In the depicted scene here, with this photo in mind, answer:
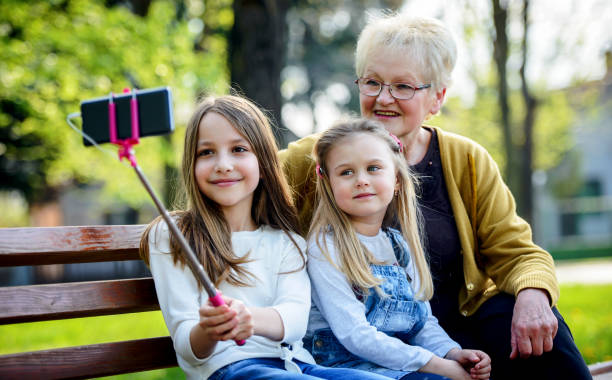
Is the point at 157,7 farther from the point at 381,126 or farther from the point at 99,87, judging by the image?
the point at 381,126

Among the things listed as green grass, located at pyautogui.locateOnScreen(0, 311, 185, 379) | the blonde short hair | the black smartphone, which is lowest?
green grass, located at pyautogui.locateOnScreen(0, 311, 185, 379)

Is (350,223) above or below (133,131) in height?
below

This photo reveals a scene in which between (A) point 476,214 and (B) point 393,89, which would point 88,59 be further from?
(A) point 476,214

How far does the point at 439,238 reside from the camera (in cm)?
294

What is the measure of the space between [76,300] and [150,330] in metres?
5.87

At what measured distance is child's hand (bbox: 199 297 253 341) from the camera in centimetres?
177

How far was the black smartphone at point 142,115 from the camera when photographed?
161 cm

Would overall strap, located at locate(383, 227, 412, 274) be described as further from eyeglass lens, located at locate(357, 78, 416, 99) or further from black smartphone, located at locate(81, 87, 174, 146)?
black smartphone, located at locate(81, 87, 174, 146)

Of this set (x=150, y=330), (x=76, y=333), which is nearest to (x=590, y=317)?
(x=150, y=330)

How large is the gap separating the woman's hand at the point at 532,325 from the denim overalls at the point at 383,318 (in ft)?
1.20

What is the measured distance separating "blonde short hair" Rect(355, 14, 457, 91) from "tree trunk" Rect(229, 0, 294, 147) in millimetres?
3003

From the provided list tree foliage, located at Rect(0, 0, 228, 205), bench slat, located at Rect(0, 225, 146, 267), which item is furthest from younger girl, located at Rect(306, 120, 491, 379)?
tree foliage, located at Rect(0, 0, 228, 205)

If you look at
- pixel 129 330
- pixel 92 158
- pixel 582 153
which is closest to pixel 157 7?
pixel 92 158

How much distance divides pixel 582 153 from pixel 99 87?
19.9 meters
